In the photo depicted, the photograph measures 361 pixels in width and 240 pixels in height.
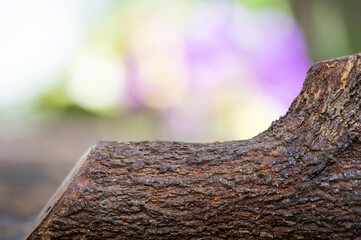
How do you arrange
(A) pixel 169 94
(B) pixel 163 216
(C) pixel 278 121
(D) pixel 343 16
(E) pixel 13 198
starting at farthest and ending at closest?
(A) pixel 169 94 < (D) pixel 343 16 < (E) pixel 13 198 < (C) pixel 278 121 < (B) pixel 163 216

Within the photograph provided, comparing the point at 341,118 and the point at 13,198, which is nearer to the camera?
the point at 341,118

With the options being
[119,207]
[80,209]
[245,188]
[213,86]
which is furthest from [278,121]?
[213,86]

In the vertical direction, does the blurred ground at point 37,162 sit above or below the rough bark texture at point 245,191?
below

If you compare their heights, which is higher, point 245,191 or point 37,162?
point 245,191

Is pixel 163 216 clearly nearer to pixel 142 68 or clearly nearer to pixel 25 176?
pixel 25 176

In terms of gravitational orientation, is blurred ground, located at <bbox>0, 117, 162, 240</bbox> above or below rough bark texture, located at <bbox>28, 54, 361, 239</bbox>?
below

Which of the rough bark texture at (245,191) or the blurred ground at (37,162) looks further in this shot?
the blurred ground at (37,162)

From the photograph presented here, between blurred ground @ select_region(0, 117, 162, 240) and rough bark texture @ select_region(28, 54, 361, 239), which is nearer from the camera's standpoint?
rough bark texture @ select_region(28, 54, 361, 239)

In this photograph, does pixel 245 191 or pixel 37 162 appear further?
pixel 37 162
